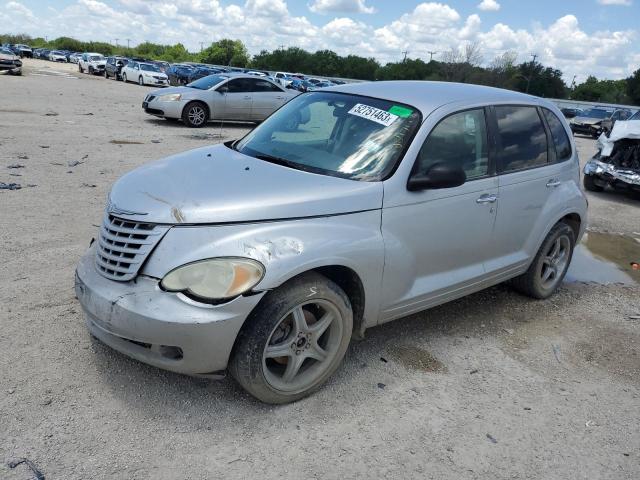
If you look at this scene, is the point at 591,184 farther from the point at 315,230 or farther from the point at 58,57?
the point at 58,57

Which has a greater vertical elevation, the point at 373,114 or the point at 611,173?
the point at 373,114

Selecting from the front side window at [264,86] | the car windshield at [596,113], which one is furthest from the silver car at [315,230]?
the car windshield at [596,113]

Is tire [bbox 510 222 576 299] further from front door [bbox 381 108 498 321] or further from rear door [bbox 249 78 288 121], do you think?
rear door [bbox 249 78 288 121]

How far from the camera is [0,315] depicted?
3.88 meters

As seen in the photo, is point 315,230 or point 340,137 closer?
point 315,230

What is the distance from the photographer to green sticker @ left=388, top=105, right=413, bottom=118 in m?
3.82

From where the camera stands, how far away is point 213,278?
9.32ft

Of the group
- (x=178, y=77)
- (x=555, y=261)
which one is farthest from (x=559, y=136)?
(x=178, y=77)

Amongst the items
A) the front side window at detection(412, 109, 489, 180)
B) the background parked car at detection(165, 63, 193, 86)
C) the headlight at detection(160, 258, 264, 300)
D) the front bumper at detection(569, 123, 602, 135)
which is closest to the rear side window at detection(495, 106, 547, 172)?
the front side window at detection(412, 109, 489, 180)

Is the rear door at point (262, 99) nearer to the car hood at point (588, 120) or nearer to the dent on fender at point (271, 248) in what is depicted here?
the dent on fender at point (271, 248)

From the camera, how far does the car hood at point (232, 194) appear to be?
3025 mm

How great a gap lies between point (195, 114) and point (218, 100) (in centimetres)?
78

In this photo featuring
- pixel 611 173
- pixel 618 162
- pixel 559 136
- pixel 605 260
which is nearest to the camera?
pixel 559 136

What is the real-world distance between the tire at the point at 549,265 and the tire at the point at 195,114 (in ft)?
39.7
